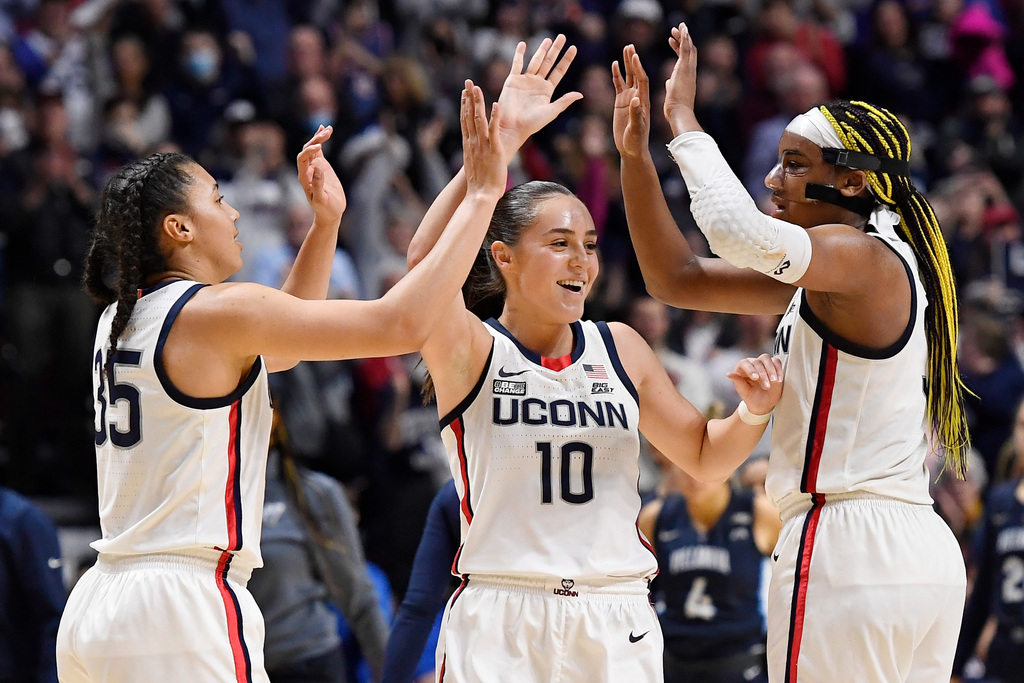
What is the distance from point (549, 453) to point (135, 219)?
1.42 metres

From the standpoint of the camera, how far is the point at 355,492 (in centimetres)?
891

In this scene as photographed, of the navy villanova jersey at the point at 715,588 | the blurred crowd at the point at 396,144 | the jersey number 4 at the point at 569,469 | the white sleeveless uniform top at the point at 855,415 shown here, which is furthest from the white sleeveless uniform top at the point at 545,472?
the blurred crowd at the point at 396,144

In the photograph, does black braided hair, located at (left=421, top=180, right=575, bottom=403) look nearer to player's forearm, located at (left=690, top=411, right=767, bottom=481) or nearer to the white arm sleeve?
the white arm sleeve

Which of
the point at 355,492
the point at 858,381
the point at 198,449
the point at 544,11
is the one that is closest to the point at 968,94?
the point at 544,11

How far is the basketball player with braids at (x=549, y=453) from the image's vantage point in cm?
377

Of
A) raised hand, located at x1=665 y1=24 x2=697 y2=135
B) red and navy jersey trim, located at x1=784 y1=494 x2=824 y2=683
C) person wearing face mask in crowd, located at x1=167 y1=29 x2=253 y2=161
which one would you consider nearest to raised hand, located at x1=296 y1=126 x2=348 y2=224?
raised hand, located at x1=665 y1=24 x2=697 y2=135

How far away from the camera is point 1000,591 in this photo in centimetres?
706

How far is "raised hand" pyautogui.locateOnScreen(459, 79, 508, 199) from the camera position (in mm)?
3750

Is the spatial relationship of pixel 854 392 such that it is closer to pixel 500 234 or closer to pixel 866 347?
pixel 866 347

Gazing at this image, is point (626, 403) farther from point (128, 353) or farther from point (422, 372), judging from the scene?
point (422, 372)

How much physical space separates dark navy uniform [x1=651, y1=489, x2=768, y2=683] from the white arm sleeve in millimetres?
3492

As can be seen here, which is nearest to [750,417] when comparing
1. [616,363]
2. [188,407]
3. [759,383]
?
[759,383]

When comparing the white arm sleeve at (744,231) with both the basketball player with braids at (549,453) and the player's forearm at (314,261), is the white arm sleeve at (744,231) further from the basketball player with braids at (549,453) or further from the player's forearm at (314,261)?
the player's forearm at (314,261)

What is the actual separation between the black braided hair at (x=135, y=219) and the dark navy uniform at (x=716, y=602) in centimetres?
412
